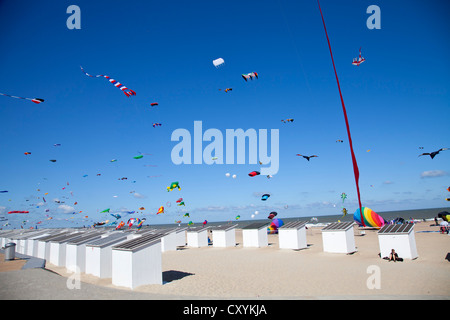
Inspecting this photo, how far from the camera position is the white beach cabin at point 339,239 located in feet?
69.3

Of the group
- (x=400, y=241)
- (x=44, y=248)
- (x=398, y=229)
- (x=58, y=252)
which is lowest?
(x=44, y=248)

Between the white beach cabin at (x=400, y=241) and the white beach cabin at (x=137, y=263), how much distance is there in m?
15.8

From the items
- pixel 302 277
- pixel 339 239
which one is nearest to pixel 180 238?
pixel 339 239

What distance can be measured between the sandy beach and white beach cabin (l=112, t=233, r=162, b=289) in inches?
16.4

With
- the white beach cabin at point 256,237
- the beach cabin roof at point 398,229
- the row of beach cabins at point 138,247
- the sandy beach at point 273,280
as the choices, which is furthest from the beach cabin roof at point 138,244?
the white beach cabin at point 256,237

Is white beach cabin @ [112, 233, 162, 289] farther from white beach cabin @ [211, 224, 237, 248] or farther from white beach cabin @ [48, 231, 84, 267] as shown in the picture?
white beach cabin @ [211, 224, 237, 248]

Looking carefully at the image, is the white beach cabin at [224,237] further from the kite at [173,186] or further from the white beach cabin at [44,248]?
the white beach cabin at [44,248]

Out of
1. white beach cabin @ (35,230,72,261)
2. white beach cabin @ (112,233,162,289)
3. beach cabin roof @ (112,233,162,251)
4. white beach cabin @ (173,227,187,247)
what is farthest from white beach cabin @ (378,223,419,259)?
white beach cabin @ (35,230,72,261)

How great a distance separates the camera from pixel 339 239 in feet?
70.3

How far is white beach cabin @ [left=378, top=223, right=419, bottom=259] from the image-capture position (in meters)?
16.8

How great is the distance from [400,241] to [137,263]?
17516 mm

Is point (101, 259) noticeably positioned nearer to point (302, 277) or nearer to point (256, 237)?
point (302, 277)
